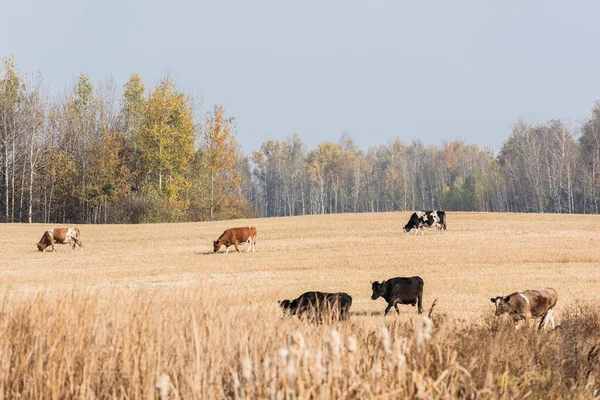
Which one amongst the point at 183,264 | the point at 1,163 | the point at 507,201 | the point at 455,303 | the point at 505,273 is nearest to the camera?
the point at 455,303

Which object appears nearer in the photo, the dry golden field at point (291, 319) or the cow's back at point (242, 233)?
the dry golden field at point (291, 319)

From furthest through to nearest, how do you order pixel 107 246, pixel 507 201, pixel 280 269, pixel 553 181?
pixel 507 201, pixel 553 181, pixel 107 246, pixel 280 269

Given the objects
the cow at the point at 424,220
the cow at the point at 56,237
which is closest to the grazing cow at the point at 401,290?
the cow at the point at 424,220

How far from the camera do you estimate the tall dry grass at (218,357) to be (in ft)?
19.1

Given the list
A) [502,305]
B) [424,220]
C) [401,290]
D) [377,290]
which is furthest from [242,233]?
[502,305]

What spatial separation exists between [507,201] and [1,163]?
8195 cm

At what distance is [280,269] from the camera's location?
92.8 feet

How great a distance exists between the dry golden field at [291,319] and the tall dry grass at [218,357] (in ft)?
0.09

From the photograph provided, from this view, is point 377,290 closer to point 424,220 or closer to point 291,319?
point 291,319

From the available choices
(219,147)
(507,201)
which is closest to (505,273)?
(219,147)

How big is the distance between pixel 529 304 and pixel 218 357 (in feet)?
30.1

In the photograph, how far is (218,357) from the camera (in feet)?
21.6

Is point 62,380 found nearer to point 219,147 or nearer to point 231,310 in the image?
point 231,310

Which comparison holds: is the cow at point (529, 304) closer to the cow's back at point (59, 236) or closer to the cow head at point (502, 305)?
the cow head at point (502, 305)
